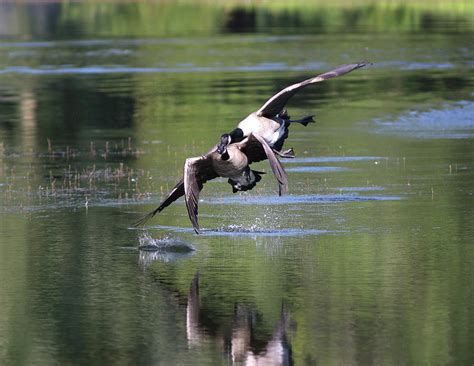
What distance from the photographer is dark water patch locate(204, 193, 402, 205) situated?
58.9 ft

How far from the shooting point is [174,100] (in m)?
31.4

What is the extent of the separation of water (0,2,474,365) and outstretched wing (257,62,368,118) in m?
1.49

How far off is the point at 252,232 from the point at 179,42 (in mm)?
35135

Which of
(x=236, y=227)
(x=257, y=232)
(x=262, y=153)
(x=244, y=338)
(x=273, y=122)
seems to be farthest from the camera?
(x=236, y=227)

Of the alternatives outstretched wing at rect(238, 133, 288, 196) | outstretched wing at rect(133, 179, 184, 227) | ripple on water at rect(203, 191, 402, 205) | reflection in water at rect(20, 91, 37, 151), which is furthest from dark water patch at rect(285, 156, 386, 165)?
outstretched wing at rect(238, 133, 288, 196)

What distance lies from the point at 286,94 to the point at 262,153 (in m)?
0.77

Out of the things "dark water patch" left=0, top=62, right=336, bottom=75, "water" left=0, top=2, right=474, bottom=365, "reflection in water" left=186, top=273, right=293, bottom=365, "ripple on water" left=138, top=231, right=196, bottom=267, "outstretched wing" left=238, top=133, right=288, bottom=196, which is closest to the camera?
"reflection in water" left=186, top=273, right=293, bottom=365

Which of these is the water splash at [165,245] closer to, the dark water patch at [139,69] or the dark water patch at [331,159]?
the dark water patch at [331,159]

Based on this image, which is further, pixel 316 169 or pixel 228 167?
pixel 316 169

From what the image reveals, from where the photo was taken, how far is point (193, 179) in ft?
46.2

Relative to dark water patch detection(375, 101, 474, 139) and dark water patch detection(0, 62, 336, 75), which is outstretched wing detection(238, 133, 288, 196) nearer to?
dark water patch detection(375, 101, 474, 139)

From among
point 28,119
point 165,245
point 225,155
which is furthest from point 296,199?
point 28,119

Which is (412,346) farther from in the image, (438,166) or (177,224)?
(438,166)

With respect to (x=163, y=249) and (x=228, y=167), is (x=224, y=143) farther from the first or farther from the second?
(x=163, y=249)
